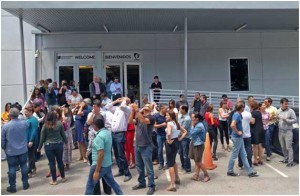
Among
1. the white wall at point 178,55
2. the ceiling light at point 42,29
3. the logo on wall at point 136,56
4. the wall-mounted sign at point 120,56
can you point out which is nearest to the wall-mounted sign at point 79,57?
the white wall at point 178,55

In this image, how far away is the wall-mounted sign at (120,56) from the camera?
15.8 m

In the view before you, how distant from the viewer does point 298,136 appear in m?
8.46

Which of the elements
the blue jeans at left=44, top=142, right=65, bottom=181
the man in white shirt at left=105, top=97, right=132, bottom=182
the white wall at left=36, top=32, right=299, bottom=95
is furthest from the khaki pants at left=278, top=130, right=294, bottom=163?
the white wall at left=36, top=32, right=299, bottom=95

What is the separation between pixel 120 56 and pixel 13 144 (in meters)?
9.43

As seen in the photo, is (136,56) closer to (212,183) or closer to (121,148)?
(121,148)

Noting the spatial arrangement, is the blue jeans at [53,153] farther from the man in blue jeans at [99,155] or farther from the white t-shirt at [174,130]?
the white t-shirt at [174,130]

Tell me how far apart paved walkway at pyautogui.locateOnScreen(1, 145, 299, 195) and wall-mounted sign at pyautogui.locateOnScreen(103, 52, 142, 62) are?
8.09 meters

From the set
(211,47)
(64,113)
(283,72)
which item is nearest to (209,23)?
(211,47)

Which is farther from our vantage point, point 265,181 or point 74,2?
point 74,2

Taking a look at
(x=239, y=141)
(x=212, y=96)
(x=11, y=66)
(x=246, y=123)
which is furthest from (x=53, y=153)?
(x=212, y=96)

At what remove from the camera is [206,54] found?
16.1 m

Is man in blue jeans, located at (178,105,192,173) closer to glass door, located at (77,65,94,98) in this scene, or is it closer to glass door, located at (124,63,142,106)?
glass door, located at (124,63,142,106)

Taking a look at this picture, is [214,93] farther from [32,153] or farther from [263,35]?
Answer: [32,153]

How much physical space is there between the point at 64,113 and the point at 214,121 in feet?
13.2
